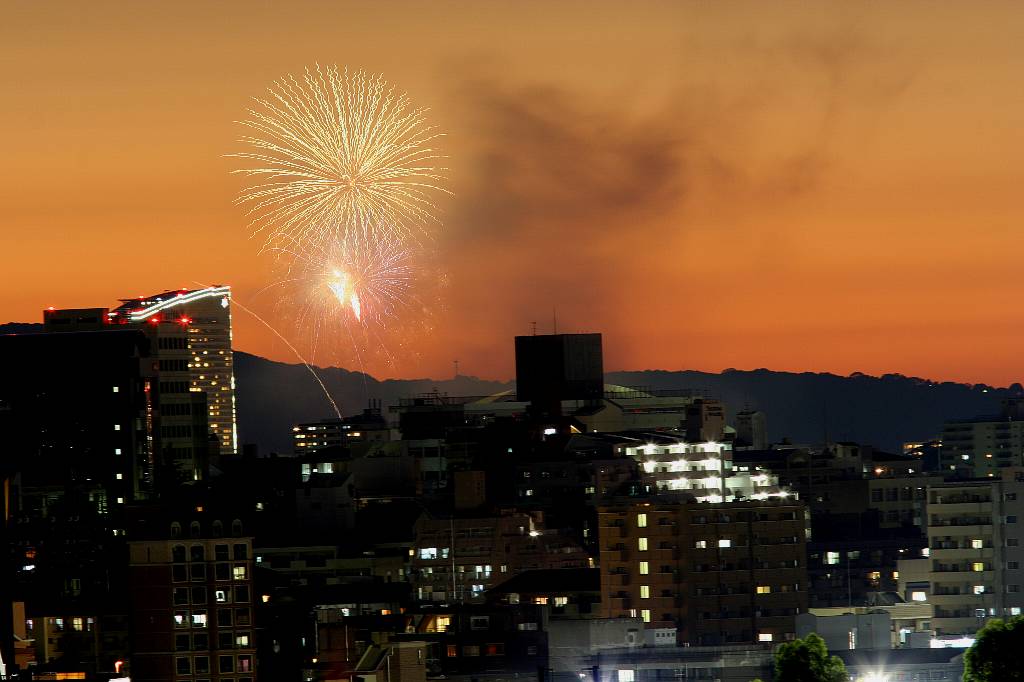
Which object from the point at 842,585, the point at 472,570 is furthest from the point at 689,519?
the point at 842,585

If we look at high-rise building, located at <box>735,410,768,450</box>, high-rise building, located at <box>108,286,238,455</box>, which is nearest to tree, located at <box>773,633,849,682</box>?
high-rise building, located at <box>108,286,238,455</box>

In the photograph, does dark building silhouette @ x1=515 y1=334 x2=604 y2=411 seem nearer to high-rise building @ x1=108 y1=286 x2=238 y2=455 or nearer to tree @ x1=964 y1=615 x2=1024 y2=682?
high-rise building @ x1=108 y1=286 x2=238 y2=455

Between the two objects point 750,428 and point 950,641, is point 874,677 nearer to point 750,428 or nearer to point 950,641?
point 950,641

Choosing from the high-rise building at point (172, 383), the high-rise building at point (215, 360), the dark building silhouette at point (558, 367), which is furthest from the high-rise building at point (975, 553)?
the high-rise building at point (215, 360)

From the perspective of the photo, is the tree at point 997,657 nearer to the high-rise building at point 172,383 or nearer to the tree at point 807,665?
the tree at point 807,665

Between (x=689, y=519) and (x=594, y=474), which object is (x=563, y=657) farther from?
(x=594, y=474)

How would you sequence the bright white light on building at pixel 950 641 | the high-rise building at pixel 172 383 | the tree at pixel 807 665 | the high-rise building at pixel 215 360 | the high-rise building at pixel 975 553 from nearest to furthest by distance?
the tree at pixel 807 665 < the bright white light on building at pixel 950 641 < the high-rise building at pixel 975 553 < the high-rise building at pixel 172 383 < the high-rise building at pixel 215 360
